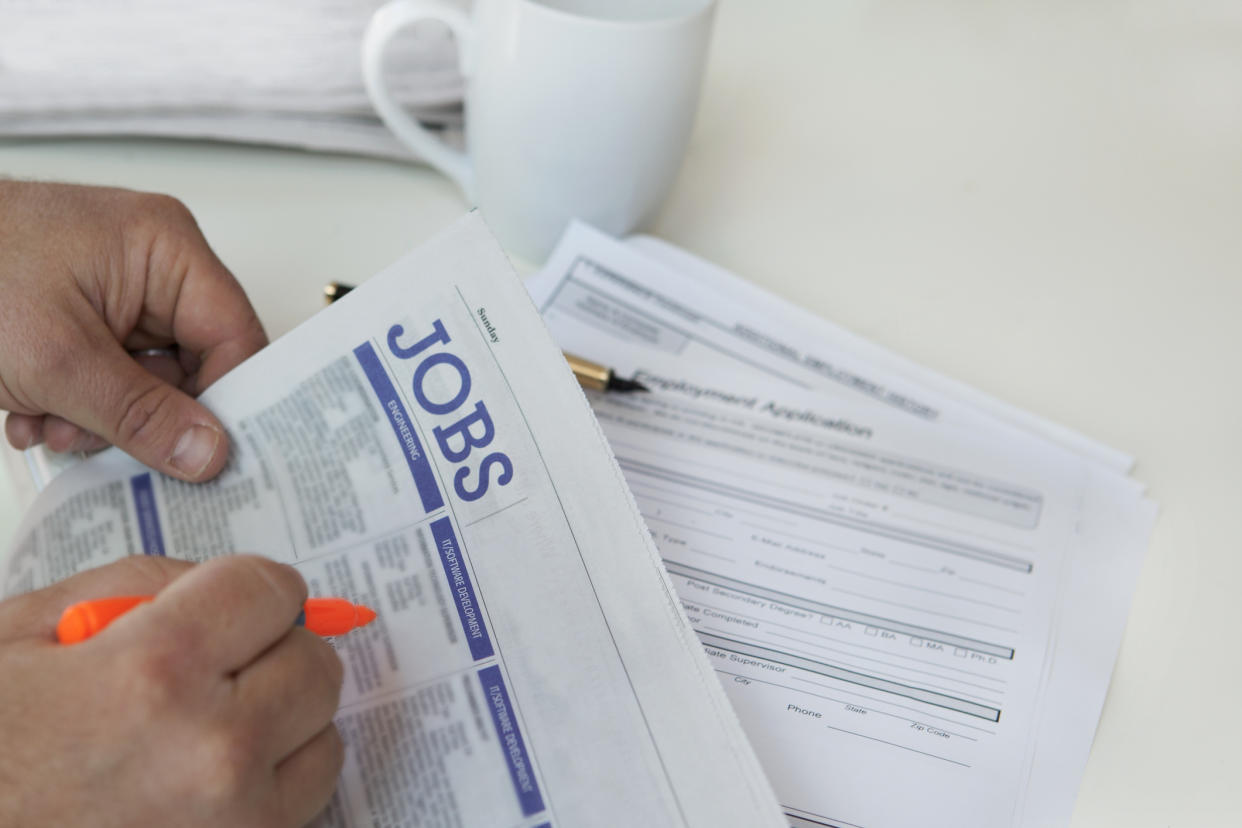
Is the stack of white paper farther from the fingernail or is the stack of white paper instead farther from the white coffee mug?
the fingernail

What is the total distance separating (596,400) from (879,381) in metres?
0.15

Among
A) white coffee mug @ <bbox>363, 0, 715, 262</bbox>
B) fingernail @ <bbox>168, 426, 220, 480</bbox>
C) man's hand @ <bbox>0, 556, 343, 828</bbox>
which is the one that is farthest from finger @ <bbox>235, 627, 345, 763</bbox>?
white coffee mug @ <bbox>363, 0, 715, 262</bbox>

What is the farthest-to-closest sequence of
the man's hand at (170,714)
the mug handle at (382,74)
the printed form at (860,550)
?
the mug handle at (382,74) < the printed form at (860,550) < the man's hand at (170,714)

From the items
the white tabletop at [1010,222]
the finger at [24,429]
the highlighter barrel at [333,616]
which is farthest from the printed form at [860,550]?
the finger at [24,429]

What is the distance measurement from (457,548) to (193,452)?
13 centimetres

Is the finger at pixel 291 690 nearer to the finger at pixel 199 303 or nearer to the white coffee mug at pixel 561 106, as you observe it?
the finger at pixel 199 303

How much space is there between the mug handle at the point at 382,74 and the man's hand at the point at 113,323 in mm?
131

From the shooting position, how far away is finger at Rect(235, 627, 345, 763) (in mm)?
264

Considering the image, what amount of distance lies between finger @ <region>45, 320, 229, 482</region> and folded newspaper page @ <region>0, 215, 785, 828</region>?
0.01 m

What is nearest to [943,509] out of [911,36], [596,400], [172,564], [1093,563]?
[1093,563]

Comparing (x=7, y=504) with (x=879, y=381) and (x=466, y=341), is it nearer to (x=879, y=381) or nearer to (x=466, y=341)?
(x=466, y=341)

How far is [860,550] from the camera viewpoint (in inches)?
16.1

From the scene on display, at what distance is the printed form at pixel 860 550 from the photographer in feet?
1.14

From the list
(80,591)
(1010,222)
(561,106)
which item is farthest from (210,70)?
(1010,222)
